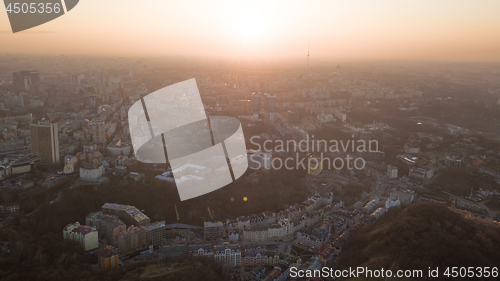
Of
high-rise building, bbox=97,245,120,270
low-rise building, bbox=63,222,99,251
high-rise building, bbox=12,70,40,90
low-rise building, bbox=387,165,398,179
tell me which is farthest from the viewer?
high-rise building, bbox=12,70,40,90

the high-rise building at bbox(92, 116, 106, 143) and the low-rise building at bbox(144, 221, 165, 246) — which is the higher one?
the high-rise building at bbox(92, 116, 106, 143)

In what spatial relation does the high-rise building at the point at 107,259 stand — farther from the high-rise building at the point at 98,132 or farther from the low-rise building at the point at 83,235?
the high-rise building at the point at 98,132

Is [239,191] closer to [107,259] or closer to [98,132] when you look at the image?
[107,259]

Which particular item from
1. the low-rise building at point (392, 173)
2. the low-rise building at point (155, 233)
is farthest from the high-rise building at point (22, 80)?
the low-rise building at point (392, 173)

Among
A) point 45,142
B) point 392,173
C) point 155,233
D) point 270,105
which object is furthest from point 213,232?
point 270,105

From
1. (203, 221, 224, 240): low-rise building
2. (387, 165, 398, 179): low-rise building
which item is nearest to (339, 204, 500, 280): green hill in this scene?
(203, 221, 224, 240): low-rise building

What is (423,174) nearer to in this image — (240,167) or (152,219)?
(240,167)

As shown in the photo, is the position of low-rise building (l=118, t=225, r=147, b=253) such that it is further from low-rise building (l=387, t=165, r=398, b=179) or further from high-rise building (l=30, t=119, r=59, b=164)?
low-rise building (l=387, t=165, r=398, b=179)

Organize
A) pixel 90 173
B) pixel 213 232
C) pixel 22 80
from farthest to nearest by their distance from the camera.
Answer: pixel 22 80
pixel 90 173
pixel 213 232
